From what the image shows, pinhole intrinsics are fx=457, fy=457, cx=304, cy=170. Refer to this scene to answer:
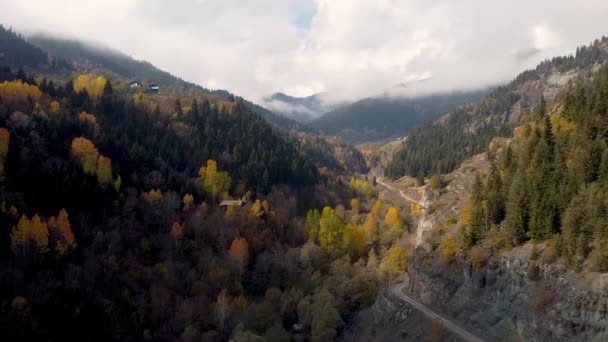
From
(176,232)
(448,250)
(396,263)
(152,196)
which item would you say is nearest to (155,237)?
(176,232)

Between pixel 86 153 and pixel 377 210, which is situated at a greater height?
pixel 86 153

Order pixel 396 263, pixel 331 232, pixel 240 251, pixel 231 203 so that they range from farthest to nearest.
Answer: pixel 231 203, pixel 331 232, pixel 240 251, pixel 396 263

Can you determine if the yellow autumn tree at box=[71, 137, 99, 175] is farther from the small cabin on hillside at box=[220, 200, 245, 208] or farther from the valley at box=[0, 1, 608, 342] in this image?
the small cabin on hillside at box=[220, 200, 245, 208]

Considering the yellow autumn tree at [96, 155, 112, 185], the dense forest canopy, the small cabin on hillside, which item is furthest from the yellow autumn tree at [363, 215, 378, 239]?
the yellow autumn tree at [96, 155, 112, 185]

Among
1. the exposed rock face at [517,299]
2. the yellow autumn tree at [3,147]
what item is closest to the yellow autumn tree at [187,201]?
the yellow autumn tree at [3,147]

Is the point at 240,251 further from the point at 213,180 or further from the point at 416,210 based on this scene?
the point at 416,210

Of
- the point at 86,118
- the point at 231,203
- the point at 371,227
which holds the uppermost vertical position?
the point at 86,118

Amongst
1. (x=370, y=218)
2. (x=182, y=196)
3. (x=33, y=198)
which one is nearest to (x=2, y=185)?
(x=33, y=198)
